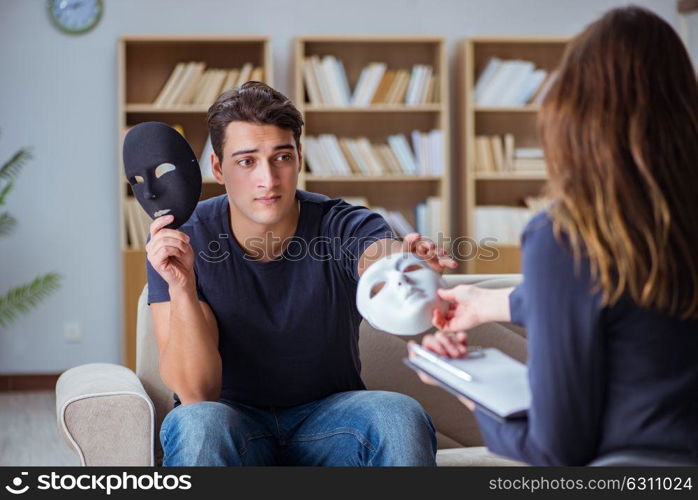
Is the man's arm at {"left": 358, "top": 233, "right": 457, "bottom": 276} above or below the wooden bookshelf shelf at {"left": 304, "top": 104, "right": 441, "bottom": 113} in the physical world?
below

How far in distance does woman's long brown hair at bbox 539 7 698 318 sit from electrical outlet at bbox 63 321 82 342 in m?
4.26

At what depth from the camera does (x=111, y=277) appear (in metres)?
4.98

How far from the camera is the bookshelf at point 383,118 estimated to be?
4883mm

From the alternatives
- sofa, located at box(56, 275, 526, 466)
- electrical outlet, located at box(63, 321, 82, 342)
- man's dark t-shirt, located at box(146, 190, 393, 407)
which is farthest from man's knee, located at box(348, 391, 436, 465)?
electrical outlet, located at box(63, 321, 82, 342)

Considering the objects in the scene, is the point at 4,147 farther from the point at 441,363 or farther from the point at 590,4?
the point at 441,363

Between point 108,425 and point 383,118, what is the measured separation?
11.8ft

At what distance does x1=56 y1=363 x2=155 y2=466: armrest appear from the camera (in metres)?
1.80

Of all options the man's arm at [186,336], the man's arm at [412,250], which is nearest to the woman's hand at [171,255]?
the man's arm at [186,336]

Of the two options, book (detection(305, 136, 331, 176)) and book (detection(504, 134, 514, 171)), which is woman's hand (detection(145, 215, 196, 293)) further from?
book (detection(504, 134, 514, 171))

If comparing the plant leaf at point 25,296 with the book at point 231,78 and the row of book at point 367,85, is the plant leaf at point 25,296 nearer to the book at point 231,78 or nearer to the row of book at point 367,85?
the book at point 231,78

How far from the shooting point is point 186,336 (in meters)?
1.82

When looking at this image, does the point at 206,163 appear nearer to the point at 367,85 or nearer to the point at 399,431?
the point at 367,85

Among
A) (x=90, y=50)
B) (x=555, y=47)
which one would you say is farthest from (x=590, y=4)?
(x=90, y=50)

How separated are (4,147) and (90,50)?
72cm
